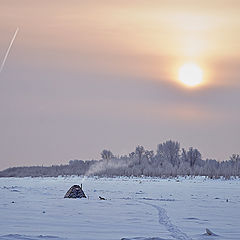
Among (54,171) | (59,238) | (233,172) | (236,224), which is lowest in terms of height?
(59,238)

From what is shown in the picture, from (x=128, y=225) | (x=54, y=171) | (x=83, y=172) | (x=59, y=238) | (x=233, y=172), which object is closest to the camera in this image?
(x=59, y=238)

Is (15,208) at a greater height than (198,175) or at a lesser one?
lesser

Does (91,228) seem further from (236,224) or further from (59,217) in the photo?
(236,224)

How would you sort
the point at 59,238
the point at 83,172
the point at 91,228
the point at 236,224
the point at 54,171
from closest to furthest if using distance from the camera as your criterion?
1. the point at 59,238
2. the point at 91,228
3. the point at 236,224
4. the point at 83,172
5. the point at 54,171

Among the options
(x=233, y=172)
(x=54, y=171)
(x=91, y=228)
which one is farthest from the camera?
(x=54, y=171)

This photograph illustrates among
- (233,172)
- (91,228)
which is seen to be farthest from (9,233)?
(233,172)

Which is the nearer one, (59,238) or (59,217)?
(59,238)

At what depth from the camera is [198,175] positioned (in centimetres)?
8538

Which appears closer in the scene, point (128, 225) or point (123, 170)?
point (128, 225)

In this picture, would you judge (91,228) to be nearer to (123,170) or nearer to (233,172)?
(233,172)

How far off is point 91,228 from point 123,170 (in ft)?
264

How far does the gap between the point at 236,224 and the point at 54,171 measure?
329 ft

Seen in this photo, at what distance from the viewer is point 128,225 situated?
21.2 m

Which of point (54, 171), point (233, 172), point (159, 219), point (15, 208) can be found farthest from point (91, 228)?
point (54, 171)
